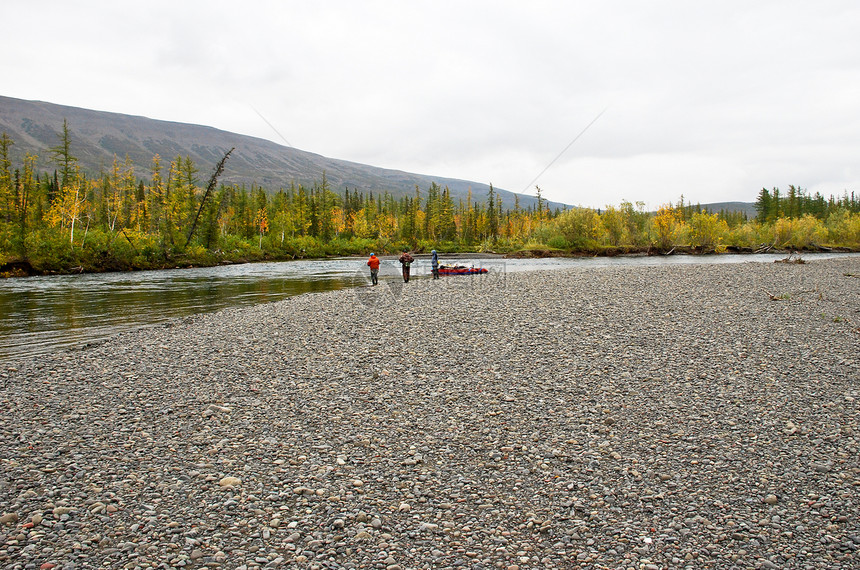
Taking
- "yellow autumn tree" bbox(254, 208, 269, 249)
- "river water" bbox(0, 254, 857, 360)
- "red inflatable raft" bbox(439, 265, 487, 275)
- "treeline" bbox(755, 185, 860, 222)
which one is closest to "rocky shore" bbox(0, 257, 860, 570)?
"river water" bbox(0, 254, 857, 360)

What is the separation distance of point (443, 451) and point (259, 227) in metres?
103

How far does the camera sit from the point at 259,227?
334 ft

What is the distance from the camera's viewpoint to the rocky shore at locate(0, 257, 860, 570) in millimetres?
5359

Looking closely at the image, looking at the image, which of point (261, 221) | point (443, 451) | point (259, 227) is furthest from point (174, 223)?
point (443, 451)

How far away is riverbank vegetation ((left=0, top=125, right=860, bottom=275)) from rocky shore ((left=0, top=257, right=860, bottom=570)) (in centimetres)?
4563

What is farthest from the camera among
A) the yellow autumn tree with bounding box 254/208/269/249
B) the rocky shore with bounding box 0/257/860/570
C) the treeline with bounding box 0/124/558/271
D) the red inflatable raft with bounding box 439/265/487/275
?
the yellow autumn tree with bounding box 254/208/269/249

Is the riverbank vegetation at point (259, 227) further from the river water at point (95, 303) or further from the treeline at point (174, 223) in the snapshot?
the river water at point (95, 303)

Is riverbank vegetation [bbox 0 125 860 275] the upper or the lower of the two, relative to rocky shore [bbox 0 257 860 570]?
upper

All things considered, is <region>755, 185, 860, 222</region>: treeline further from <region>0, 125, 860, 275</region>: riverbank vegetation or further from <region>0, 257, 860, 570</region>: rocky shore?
<region>0, 257, 860, 570</region>: rocky shore

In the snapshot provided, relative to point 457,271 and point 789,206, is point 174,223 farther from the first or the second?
point 789,206

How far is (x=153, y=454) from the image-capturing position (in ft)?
24.8

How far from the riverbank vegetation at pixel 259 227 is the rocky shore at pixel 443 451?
45630mm

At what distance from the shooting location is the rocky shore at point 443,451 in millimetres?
5359

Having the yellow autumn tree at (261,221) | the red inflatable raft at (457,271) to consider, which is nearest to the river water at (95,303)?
the red inflatable raft at (457,271)
